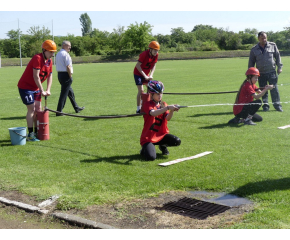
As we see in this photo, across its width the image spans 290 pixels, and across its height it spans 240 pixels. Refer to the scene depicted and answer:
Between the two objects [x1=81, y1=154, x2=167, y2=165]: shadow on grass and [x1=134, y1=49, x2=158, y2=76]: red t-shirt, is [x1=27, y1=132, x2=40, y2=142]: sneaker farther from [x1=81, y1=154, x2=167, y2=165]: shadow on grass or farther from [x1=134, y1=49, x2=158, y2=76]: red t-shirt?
[x1=134, y1=49, x2=158, y2=76]: red t-shirt

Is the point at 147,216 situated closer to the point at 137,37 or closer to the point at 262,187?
the point at 262,187

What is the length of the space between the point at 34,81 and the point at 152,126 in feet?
10.6

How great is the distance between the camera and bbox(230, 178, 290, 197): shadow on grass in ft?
17.6

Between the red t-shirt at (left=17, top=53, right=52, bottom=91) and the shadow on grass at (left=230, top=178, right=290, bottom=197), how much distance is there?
17.2 ft

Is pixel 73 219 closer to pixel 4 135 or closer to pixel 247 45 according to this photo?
pixel 4 135

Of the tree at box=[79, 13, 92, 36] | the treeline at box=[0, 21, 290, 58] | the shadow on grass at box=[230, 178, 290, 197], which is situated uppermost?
the tree at box=[79, 13, 92, 36]

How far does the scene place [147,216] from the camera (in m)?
4.73

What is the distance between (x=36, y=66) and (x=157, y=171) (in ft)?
12.8

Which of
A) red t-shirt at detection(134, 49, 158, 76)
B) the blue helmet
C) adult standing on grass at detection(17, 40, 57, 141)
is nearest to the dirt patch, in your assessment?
the blue helmet

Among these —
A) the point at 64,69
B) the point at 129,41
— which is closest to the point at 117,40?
the point at 129,41

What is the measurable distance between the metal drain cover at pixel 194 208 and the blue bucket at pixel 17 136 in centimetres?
450

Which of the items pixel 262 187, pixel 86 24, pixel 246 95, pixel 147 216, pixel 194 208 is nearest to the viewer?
pixel 147 216

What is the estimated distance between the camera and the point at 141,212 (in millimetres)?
4836

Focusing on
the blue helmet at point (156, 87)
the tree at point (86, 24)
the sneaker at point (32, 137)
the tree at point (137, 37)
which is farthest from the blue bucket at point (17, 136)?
the tree at point (86, 24)
